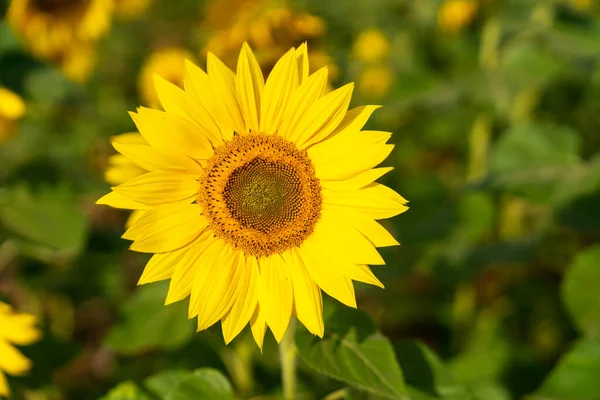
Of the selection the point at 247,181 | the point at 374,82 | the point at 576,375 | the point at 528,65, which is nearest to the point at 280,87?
the point at 247,181

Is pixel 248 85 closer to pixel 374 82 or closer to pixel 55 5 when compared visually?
pixel 55 5

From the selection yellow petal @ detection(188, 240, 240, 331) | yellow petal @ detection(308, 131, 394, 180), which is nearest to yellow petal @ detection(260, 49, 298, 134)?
yellow petal @ detection(308, 131, 394, 180)

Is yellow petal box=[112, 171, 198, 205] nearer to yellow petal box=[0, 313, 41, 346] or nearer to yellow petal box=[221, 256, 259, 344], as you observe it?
yellow petal box=[221, 256, 259, 344]

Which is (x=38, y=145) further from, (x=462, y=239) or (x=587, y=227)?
(x=587, y=227)

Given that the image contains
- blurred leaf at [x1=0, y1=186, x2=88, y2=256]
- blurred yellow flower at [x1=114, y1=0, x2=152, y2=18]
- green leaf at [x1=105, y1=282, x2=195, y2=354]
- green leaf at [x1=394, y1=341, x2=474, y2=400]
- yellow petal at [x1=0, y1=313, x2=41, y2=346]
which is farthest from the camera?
blurred yellow flower at [x1=114, y1=0, x2=152, y2=18]

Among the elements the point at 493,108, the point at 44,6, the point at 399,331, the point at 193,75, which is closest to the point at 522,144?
the point at 493,108

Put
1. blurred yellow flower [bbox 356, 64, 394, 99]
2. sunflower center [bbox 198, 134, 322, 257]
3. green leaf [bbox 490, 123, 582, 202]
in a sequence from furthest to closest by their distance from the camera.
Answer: blurred yellow flower [bbox 356, 64, 394, 99], green leaf [bbox 490, 123, 582, 202], sunflower center [bbox 198, 134, 322, 257]
